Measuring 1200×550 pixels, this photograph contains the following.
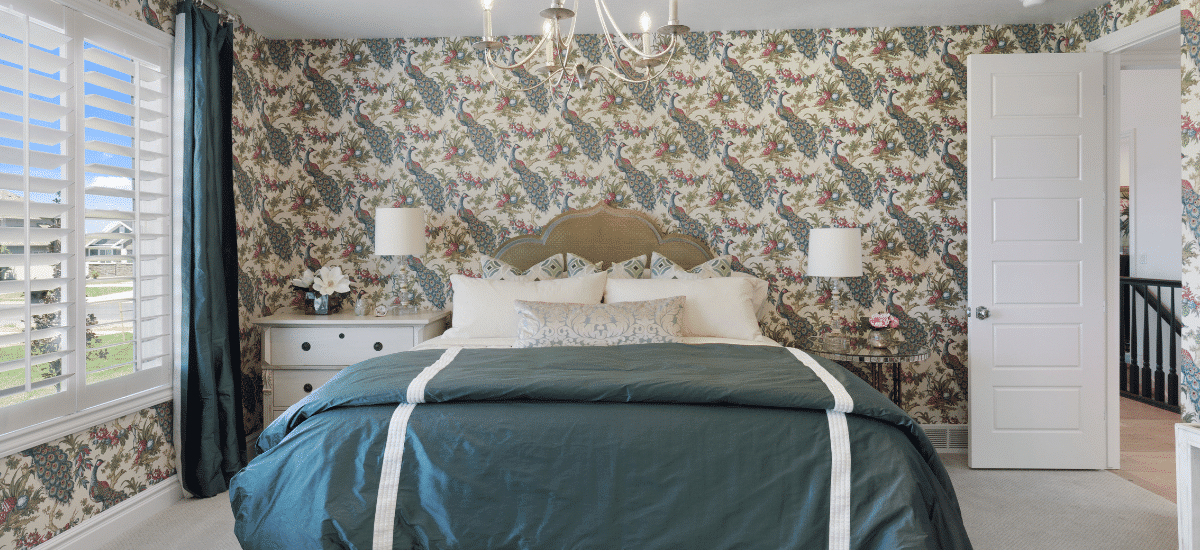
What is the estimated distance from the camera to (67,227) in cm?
247

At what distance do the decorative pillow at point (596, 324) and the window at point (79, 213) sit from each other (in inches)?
64.1

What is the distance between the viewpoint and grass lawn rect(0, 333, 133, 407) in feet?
7.33

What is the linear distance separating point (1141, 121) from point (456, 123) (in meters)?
5.50

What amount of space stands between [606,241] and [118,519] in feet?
8.53

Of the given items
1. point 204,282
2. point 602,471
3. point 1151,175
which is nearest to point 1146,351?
point 1151,175

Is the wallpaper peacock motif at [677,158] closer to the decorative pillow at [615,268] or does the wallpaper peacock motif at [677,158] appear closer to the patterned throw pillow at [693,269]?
the patterned throw pillow at [693,269]

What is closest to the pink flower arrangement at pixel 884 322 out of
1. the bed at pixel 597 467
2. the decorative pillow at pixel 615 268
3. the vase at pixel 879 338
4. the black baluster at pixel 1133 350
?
the vase at pixel 879 338

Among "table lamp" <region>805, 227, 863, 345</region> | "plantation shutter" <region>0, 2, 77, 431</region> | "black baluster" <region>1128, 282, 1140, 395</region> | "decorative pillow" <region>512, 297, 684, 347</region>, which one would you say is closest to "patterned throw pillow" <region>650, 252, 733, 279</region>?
"table lamp" <region>805, 227, 863, 345</region>

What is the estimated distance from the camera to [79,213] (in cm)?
252

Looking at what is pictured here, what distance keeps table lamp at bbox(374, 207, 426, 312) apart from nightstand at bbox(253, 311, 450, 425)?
15.3 inches

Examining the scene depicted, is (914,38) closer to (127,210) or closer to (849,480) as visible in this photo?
(849,480)

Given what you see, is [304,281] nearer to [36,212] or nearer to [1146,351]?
[36,212]

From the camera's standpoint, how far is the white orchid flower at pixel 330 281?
3750 millimetres

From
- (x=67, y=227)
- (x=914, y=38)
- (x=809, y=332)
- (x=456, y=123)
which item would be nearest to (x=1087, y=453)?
(x=809, y=332)
